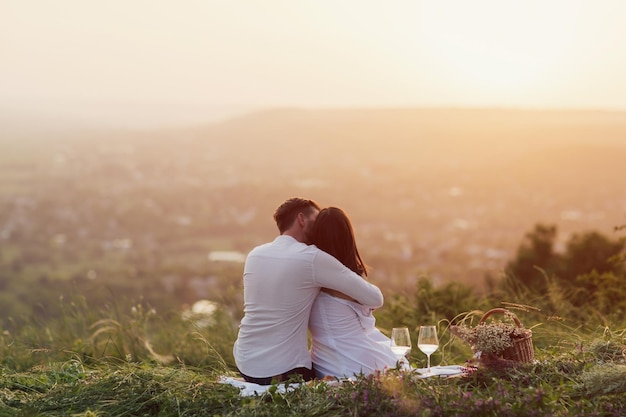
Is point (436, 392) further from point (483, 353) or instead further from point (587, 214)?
point (587, 214)

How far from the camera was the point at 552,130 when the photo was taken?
45.8 m

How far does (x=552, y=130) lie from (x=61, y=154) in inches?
1632

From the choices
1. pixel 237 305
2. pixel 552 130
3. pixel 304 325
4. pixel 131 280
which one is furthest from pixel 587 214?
pixel 304 325

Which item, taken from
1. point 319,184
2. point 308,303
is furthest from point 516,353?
point 319,184

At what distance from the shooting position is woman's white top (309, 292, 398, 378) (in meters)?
4.18

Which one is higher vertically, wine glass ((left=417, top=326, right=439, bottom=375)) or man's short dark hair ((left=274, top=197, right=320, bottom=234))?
man's short dark hair ((left=274, top=197, right=320, bottom=234))

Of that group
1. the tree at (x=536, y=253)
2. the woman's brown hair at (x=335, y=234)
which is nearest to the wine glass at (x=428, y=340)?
the woman's brown hair at (x=335, y=234)

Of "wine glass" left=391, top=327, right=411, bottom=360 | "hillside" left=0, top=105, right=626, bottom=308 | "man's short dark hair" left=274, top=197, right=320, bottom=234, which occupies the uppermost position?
"man's short dark hair" left=274, top=197, right=320, bottom=234

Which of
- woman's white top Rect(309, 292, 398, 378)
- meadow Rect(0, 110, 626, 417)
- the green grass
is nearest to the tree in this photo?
meadow Rect(0, 110, 626, 417)

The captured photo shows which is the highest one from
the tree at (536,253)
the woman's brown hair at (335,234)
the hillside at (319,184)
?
the woman's brown hair at (335,234)

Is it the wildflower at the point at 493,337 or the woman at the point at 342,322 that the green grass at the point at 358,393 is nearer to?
the wildflower at the point at 493,337

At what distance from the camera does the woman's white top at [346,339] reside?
418 centimetres

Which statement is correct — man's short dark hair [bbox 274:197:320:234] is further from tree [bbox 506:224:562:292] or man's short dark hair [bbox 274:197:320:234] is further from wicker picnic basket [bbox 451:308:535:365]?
tree [bbox 506:224:562:292]

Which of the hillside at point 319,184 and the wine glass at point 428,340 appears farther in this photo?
the hillside at point 319,184
